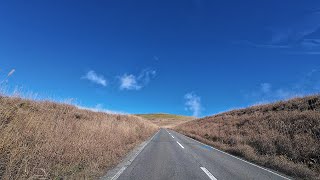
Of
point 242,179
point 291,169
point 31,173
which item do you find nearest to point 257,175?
point 242,179

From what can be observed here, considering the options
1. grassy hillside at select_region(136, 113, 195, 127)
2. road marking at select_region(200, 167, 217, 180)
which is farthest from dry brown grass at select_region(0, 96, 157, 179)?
grassy hillside at select_region(136, 113, 195, 127)

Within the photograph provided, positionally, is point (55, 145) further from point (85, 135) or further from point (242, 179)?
point (242, 179)

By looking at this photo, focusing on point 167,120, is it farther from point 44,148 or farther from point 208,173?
point 44,148

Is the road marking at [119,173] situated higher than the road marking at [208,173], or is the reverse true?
the road marking at [208,173]

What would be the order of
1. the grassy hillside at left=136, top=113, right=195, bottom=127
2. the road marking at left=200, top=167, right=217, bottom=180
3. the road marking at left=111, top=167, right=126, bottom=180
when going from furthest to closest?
1. the grassy hillside at left=136, top=113, right=195, bottom=127
2. the road marking at left=200, top=167, right=217, bottom=180
3. the road marking at left=111, top=167, right=126, bottom=180

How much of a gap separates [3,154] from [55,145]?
264 centimetres

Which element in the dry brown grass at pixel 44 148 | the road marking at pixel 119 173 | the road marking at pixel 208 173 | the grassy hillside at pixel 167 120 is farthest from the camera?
the grassy hillside at pixel 167 120

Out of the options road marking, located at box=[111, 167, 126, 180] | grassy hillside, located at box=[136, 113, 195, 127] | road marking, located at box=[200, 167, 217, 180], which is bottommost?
road marking, located at box=[111, 167, 126, 180]

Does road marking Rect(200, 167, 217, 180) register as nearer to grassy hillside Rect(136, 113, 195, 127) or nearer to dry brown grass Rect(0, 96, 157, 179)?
dry brown grass Rect(0, 96, 157, 179)

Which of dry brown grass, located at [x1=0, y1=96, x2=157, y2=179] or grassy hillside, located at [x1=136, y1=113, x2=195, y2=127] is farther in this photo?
grassy hillside, located at [x1=136, y1=113, x2=195, y2=127]

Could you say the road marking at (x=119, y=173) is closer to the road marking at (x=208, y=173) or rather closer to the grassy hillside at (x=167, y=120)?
the road marking at (x=208, y=173)

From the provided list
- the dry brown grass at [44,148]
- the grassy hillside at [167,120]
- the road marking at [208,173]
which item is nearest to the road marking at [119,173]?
the dry brown grass at [44,148]

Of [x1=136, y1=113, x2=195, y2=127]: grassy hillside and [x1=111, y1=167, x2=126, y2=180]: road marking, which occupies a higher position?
[x1=136, y1=113, x2=195, y2=127]: grassy hillside

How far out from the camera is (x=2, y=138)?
256 inches
